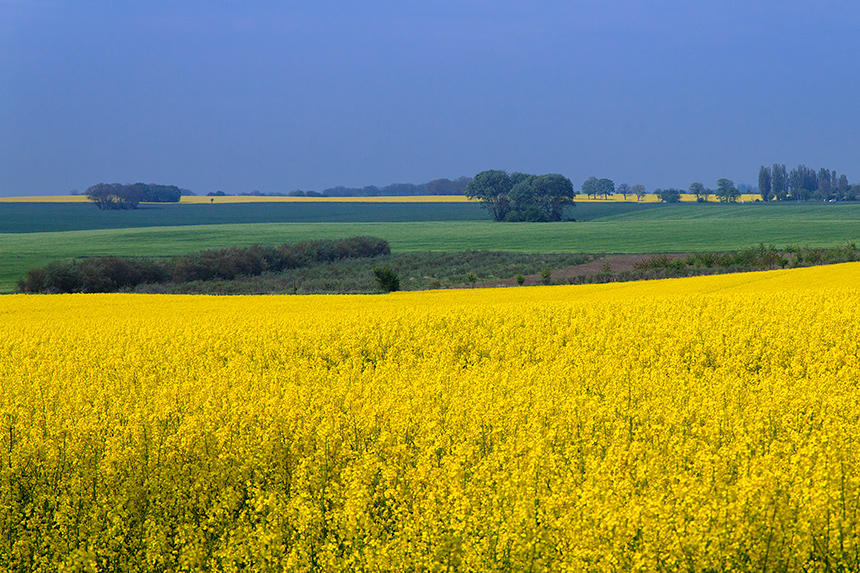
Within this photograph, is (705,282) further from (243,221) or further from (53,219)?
(53,219)

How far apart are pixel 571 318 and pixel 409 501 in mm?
8999

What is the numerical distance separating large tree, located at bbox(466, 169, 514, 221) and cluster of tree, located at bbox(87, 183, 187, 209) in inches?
3098

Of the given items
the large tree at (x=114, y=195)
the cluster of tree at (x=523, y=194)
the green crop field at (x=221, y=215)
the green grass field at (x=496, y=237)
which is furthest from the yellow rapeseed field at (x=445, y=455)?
the large tree at (x=114, y=195)

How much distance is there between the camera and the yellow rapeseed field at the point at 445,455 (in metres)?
4.46

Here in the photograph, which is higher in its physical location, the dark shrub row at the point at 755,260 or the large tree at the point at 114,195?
the large tree at the point at 114,195

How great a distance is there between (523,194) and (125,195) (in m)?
94.3

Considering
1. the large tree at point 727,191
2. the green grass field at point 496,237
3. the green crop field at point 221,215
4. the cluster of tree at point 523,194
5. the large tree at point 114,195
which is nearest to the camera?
the green grass field at point 496,237

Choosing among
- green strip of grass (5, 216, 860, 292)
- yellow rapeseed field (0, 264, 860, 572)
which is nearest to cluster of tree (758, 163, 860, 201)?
green strip of grass (5, 216, 860, 292)

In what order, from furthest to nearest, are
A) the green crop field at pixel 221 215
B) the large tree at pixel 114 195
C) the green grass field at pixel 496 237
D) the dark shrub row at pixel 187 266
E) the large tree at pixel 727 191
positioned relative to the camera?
1. the large tree at pixel 727 191
2. the large tree at pixel 114 195
3. the green crop field at pixel 221 215
4. the green grass field at pixel 496 237
5. the dark shrub row at pixel 187 266

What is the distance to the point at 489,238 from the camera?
78.2 m

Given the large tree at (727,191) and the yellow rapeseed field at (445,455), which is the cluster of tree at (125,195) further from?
the yellow rapeseed field at (445,455)

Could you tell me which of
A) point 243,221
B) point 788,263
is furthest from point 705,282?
point 243,221

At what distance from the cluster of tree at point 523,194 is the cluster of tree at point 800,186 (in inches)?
2779

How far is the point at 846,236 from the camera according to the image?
67.6 meters
